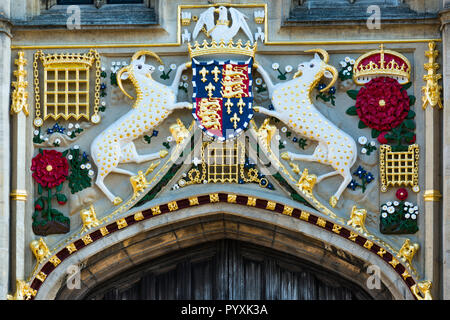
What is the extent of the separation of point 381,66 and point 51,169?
4.75 metres

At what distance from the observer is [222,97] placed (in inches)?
840

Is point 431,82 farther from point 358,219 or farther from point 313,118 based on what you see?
point 358,219

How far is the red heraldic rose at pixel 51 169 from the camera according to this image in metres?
21.5

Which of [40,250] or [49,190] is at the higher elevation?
[49,190]

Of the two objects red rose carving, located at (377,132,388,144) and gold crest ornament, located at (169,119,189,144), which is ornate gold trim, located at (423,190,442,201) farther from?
gold crest ornament, located at (169,119,189,144)

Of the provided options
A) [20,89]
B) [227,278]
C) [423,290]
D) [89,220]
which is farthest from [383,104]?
[20,89]

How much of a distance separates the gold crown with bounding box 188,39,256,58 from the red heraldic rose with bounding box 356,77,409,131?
1.63 m

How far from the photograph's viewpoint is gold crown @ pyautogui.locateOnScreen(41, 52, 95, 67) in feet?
71.0

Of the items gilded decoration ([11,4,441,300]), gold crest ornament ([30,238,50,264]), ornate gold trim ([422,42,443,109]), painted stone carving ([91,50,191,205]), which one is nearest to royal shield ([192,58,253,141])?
gilded decoration ([11,4,441,300])

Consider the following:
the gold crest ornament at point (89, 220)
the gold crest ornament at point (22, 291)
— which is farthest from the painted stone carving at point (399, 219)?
the gold crest ornament at point (22, 291)

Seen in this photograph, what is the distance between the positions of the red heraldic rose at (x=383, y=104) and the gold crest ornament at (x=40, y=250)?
15.3ft

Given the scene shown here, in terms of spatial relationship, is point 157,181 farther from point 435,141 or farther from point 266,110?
point 435,141

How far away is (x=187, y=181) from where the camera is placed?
21.3 meters

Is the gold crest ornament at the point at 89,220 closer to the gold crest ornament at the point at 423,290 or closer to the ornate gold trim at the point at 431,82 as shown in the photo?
the gold crest ornament at the point at 423,290
